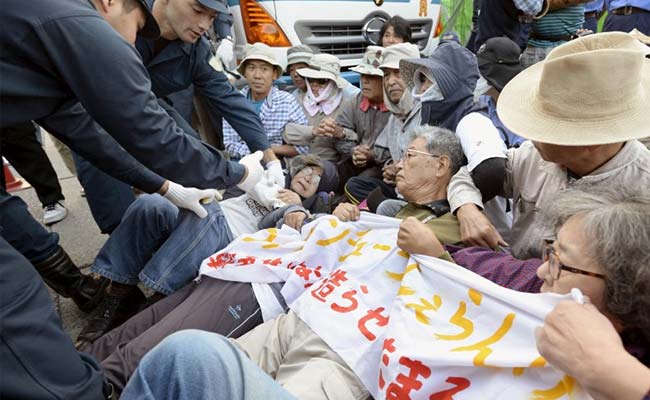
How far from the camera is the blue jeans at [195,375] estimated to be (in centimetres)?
97

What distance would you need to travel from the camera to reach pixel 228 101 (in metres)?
3.18

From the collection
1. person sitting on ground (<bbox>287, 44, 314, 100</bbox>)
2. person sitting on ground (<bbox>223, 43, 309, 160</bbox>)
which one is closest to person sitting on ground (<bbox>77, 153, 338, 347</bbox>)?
person sitting on ground (<bbox>223, 43, 309, 160</bbox>)

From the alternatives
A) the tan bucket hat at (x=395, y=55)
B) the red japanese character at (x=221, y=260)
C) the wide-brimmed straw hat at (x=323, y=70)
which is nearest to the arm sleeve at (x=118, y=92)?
the red japanese character at (x=221, y=260)

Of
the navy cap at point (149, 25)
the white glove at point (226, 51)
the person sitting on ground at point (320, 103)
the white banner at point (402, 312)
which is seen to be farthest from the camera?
the white glove at point (226, 51)

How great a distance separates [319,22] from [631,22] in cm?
349

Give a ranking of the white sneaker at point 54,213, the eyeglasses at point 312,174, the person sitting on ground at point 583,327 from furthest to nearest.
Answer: the white sneaker at point 54,213 < the eyeglasses at point 312,174 < the person sitting on ground at point 583,327

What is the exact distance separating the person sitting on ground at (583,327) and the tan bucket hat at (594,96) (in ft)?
0.74

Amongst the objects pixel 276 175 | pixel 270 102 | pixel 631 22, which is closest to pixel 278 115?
pixel 270 102

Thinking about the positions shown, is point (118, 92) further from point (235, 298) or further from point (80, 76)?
point (235, 298)

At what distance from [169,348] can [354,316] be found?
74 cm

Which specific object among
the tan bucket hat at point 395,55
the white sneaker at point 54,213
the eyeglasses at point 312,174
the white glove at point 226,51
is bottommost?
the white sneaker at point 54,213

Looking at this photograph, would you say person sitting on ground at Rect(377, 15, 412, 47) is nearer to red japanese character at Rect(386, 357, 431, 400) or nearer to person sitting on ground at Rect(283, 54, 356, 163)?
person sitting on ground at Rect(283, 54, 356, 163)

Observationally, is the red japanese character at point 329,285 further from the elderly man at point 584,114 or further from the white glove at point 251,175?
the white glove at point 251,175

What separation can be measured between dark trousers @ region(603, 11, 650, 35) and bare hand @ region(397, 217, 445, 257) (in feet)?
15.5
